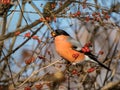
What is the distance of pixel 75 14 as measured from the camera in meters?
3.22

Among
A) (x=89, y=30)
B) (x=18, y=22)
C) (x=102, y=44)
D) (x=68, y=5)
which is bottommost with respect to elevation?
(x=102, y=44)

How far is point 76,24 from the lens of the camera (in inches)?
165

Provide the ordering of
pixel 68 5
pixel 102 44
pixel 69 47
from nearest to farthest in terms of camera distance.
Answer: pixel 69 47, pixel 68 5, pixel 102 44

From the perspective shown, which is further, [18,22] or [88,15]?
[18,22]

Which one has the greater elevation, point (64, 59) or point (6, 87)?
point (64, 59)

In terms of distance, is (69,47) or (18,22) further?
(18,22)

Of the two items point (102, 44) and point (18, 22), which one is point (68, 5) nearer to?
point (18, 22)

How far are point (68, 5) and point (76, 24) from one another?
891 mm

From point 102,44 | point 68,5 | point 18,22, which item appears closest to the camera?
point 68,5

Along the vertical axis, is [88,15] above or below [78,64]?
above

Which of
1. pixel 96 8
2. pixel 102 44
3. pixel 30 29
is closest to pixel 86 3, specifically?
pixel 96 8

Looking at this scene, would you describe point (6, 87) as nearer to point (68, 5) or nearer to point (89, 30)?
point (68, 5)

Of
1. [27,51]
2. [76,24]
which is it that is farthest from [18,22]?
[76,24]

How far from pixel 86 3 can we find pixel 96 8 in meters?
0.13
